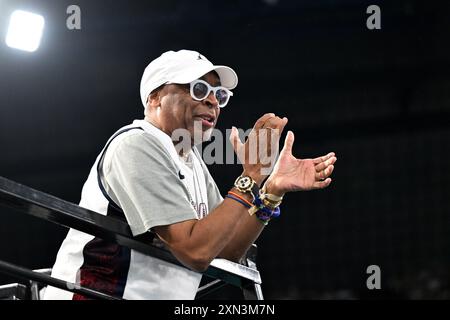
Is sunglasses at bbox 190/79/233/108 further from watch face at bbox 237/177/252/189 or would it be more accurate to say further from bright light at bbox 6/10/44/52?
bright light at bbox 6/10/44/52

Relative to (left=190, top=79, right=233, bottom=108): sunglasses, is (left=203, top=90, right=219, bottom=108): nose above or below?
below

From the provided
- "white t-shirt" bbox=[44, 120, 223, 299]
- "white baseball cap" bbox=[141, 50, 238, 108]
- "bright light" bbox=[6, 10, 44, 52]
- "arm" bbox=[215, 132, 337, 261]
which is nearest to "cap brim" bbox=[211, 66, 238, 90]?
"white baseball cap" bbox=[141, 50, 238, 108]

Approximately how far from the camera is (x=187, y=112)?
210cm

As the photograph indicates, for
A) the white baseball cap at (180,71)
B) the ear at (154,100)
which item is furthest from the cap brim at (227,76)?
the ear at (154,100)

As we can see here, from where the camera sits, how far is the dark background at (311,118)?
4.89m

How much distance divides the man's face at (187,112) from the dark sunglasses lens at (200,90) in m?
0.01

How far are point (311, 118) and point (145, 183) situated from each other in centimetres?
368

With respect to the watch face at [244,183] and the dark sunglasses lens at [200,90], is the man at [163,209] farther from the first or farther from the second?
the dark sunglasses lens at [200,90]

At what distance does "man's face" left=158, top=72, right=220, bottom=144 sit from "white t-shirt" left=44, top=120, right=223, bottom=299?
267mm

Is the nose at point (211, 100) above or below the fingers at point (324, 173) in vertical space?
above

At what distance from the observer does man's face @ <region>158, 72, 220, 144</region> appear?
2.10 m

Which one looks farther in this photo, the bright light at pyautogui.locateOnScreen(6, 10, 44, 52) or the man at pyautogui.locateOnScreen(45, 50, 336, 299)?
the bright light at pyautogui.locateOnScreen(6, 10, 44, 52)
